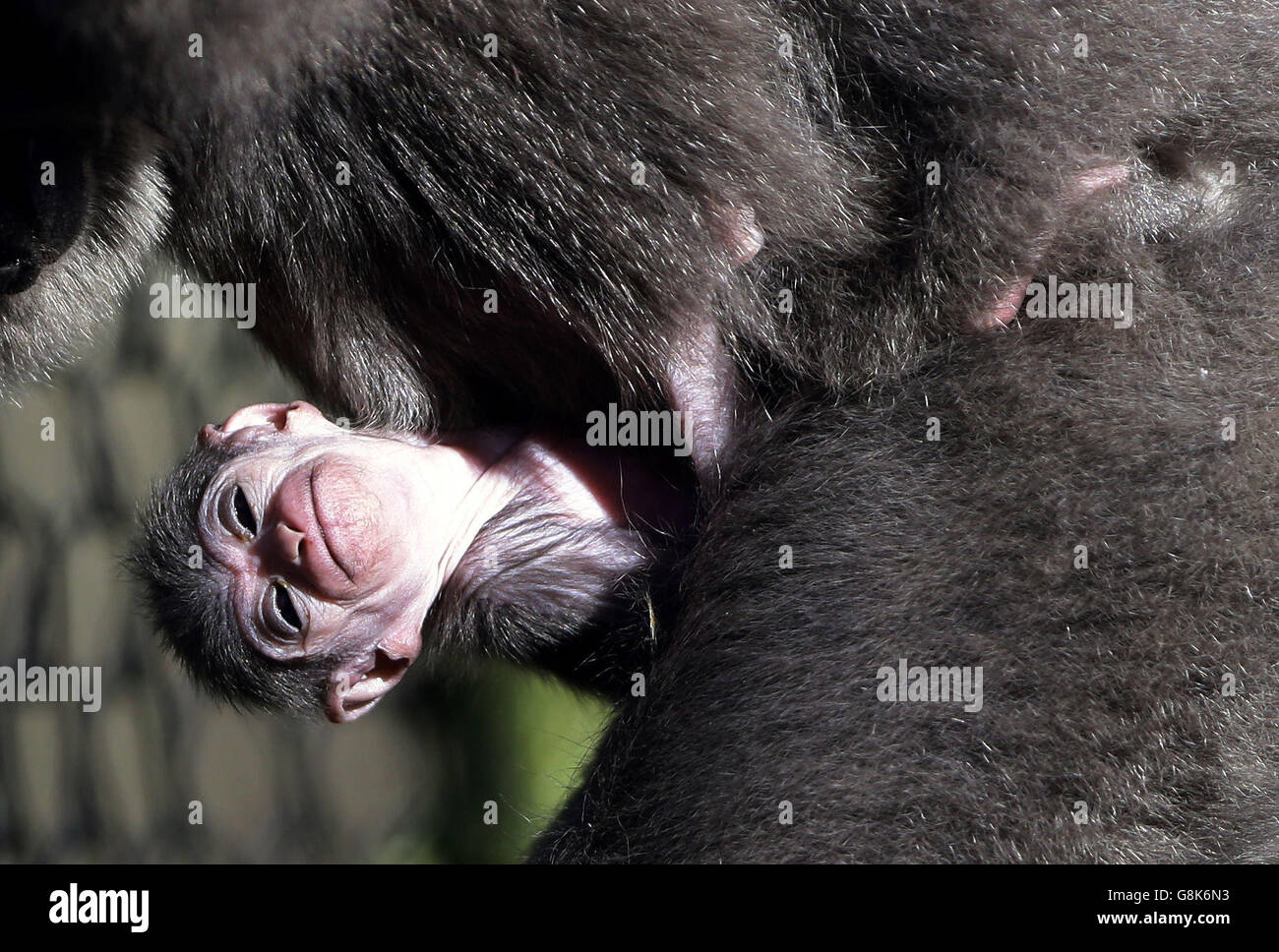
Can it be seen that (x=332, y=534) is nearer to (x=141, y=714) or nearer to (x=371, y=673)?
(x=371, y=673)

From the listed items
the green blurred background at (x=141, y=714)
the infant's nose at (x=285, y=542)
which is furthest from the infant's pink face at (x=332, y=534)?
the green blurred background at (x=141, y=714)

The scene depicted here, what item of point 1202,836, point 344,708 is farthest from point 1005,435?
point 344,708

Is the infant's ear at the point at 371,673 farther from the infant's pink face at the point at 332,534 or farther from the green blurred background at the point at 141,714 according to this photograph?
the green blurred background at the point at 141,714

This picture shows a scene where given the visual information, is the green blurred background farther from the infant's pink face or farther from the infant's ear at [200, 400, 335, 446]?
the infant's pink face

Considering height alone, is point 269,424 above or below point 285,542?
above

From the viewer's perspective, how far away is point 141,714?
3982 millimetres

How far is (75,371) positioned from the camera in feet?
12.8

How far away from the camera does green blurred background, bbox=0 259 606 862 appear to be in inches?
154

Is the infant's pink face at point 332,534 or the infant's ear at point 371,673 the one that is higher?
the infant's pink face at point 332,534

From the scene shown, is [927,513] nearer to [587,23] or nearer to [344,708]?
[587,23]

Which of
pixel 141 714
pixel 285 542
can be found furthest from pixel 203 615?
pixel 141 714

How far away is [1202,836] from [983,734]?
0.92 feet

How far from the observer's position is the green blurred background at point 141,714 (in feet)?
12.8

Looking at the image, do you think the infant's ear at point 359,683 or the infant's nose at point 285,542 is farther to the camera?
the infant's ear at point 359,683
